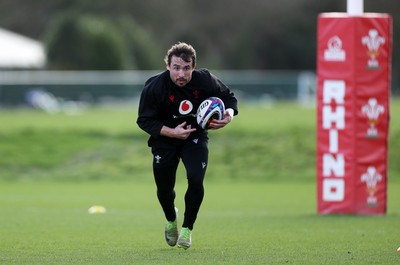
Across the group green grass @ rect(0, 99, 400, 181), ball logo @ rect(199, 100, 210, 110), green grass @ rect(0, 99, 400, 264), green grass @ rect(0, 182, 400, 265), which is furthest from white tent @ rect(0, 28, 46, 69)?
ball logo @ rect(199, 100, 210, 110)

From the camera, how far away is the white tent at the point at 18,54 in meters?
58.7

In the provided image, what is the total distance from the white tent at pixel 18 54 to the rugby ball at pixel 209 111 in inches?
1830

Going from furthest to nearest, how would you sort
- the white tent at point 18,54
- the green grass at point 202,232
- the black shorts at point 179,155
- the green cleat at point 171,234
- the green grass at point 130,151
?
the white tent at point 18,54, the green grass at point 130,151, the green cleat at point 171,234, the black shorts at point 179,155, the green grass at point 202,232

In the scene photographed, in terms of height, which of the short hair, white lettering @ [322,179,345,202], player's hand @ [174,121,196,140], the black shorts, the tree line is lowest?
white lettering @ [322,179,345,202]

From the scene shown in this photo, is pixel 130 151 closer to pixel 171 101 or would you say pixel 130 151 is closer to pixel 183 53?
pixel 171 101

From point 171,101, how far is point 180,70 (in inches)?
14.9

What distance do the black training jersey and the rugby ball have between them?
0.63 feet

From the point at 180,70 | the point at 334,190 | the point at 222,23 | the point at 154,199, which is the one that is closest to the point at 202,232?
the point at 180,70

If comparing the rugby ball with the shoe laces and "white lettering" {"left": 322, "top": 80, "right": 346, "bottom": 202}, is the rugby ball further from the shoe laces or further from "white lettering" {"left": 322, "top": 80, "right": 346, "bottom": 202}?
"white lettering" {"left": 322, "top": 80, "right": 346, "bottom": 202}

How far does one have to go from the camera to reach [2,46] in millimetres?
60688

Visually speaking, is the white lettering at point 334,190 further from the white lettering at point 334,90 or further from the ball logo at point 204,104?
the ball logo at point 204,104

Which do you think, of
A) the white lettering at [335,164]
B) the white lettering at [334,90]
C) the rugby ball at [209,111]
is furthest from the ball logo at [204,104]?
the white lettering at [335,164]

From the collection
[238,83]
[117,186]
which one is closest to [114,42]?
[238,83]

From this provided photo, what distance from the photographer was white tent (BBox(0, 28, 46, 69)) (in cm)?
5872
